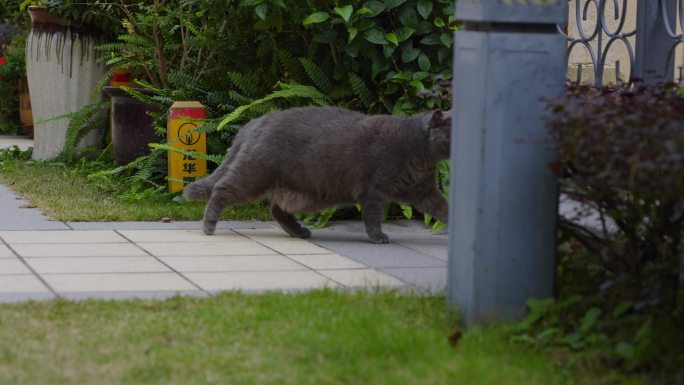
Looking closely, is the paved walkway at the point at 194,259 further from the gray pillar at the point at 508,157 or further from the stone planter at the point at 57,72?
the stone planter at the point at 57,72

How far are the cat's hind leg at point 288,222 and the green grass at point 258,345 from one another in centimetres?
201

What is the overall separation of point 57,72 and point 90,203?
3.08 metres

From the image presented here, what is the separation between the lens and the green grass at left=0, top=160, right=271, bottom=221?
7.02 metres

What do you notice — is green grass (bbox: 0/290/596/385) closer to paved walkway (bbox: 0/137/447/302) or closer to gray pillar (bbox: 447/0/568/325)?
gray pillar (bbox: 447/0/568/325)

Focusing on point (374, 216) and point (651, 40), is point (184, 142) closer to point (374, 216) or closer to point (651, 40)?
point (374, 216)

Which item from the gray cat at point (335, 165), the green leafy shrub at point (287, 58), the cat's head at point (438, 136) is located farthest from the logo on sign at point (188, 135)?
the cat's head at point (438, 136)

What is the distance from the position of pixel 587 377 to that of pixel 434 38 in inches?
158

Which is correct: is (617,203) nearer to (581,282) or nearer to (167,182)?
Result: (581,282)

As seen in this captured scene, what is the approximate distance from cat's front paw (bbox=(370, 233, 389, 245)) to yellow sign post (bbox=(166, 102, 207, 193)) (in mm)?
1993

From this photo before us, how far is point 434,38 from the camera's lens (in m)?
7.15

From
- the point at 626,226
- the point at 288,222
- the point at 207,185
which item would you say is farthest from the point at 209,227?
the point at 626,226

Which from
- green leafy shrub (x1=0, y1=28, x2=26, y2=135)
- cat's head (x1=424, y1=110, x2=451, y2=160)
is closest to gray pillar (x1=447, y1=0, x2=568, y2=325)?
cat's head (x1=424, y1=110, x2=451, y2=160)

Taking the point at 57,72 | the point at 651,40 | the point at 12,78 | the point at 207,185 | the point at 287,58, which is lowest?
the point at 207,185

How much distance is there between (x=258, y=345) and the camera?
381 centimetres
